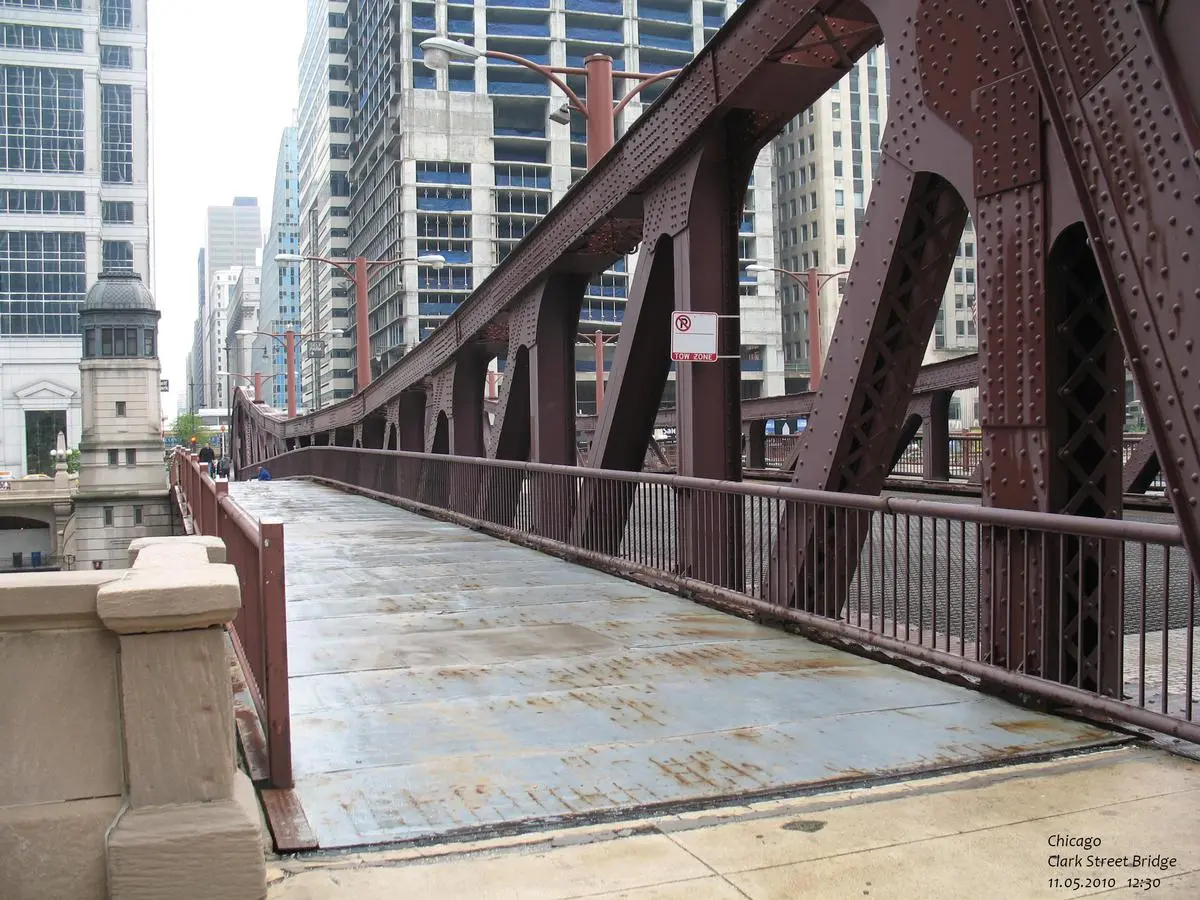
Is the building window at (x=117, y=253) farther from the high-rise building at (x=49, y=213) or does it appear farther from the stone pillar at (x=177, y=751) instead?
the stone pillar at (x=177, y=751)

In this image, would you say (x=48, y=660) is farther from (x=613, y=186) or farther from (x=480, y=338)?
(x=480, y=338)

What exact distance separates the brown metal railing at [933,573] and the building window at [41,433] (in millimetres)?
89521

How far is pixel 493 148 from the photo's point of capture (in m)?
104

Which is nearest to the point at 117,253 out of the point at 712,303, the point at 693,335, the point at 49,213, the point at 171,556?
the point at 49,213

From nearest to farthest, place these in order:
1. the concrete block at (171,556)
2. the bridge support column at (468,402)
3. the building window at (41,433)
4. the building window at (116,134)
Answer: the concrete block at (171,556)
the bridge support column at (468,402)
the building window at (41,433)
the building window at (116,134)

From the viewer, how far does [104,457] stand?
233 ft

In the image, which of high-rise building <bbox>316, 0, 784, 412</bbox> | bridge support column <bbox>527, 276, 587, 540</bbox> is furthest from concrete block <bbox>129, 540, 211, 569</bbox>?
high-rise building <bbox>316, 0, 784, 412</bbox>

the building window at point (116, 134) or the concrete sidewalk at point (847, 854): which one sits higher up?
the building window at point (116, 134)

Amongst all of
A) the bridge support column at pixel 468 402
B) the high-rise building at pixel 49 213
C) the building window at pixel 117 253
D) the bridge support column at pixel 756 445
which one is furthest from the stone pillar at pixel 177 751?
the building window at pixel 117 253

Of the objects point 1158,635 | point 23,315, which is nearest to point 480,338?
point 1158,635

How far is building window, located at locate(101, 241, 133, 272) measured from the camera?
95500 mm

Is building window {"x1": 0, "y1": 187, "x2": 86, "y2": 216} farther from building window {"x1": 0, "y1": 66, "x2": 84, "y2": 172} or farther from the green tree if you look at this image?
the green tree

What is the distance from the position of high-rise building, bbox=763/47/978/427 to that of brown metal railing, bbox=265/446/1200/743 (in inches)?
4173

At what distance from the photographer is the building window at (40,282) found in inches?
3580
